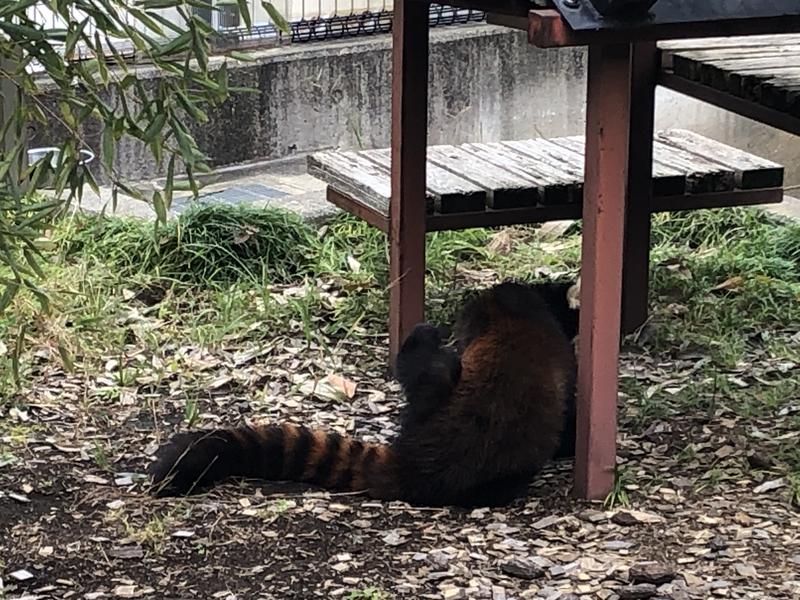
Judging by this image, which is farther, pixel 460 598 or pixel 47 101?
pixel 47 101

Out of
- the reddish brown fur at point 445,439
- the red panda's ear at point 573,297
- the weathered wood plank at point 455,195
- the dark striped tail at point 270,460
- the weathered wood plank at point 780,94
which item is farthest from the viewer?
the weathered wood plank at point 455,195

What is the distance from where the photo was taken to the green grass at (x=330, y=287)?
567 centimetres

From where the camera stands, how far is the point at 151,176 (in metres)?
8.16

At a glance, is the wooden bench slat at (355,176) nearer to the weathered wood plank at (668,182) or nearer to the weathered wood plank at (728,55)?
the weathered wood plank at (668,182)

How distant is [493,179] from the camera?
5.75 m

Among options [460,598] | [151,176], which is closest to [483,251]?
[151,176]

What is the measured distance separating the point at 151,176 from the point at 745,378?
12.7ft

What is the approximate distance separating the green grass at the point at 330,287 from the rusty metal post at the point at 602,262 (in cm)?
86

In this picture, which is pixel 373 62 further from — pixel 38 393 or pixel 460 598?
pixel 460 598

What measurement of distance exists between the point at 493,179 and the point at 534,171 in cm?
24

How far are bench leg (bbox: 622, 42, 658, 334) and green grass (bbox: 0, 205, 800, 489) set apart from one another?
279 millimetres

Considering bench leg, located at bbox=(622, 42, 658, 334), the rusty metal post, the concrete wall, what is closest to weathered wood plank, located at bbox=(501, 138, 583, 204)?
bench leg, located at bbox=(622, 42, 658, 334)

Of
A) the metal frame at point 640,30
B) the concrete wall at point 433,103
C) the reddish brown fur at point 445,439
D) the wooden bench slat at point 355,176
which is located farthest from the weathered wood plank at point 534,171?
the concrete wall at point 433,103

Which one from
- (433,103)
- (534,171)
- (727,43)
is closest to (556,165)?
(534,171)
